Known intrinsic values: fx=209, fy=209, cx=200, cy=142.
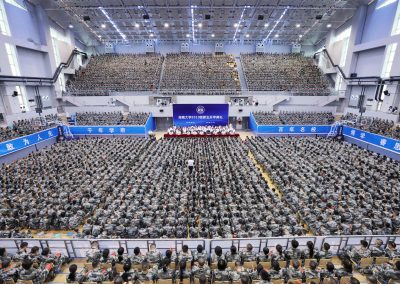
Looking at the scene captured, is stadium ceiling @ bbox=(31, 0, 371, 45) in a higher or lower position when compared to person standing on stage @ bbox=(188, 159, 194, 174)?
higher

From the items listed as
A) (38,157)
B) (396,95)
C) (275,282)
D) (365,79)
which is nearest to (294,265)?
(275,282)

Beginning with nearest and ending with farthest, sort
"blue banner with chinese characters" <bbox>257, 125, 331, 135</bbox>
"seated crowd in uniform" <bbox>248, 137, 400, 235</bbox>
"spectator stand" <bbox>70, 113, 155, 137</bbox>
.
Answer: "seated crowd in uniform" <bbox>248, 137, 400, 235</bbox> < "spectator stand" <bbox>70, 113, 155, 137</bbox> < "blue banner with chinese characters" <bbox>257, 125, 331, 135</bbox>

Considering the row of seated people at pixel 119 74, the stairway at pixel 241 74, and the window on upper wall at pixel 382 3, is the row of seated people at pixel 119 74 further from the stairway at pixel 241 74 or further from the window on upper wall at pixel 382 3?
the window on upper wall at pixel 382 3

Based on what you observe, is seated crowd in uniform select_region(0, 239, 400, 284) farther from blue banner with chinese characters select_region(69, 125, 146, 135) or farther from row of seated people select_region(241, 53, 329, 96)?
row of seated people select_region(241, 53, 329, 96)

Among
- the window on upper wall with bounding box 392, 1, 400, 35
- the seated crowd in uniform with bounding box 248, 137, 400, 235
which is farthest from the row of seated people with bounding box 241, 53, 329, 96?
the seated crowd in uniform with bounding box 248, 137, 400, 235

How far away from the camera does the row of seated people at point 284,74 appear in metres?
32.0

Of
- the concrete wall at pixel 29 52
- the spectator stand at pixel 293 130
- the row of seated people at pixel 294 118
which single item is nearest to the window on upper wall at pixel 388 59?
the row of seated people at pixel 294 118

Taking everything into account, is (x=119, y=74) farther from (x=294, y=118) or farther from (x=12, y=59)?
(x=294, y=118)

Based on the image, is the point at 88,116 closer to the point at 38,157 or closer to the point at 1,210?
the point at 38,157

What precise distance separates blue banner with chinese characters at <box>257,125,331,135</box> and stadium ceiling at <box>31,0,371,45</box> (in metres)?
13.1

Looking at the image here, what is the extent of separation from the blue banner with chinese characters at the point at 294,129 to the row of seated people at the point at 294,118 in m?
1.22

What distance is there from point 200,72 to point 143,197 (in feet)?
93.4

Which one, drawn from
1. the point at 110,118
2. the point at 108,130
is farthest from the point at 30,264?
the point at 110,118

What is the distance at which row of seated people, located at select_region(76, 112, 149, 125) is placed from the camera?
25.8 metres
